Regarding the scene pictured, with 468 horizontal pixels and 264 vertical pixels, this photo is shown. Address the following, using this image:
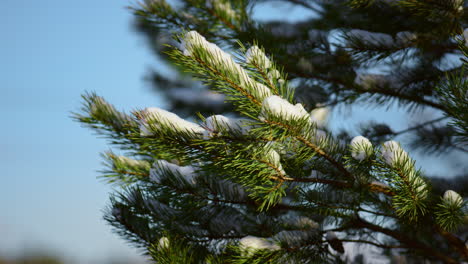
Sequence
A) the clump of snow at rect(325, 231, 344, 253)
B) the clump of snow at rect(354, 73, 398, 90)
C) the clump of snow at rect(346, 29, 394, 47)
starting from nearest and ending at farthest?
1. the clump of snow at rect(325, 231, 344, 253)
2. the clump of snow at rect(346, 29, 394, 47)
3. the clump of snow at rect(354, 73, 398, 90)

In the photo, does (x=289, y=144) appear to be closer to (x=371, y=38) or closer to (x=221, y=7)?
(x=371, y=38)

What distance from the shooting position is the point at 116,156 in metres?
2.15

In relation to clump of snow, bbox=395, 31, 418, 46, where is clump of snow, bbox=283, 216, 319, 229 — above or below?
below

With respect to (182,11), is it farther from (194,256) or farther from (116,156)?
(194,256)

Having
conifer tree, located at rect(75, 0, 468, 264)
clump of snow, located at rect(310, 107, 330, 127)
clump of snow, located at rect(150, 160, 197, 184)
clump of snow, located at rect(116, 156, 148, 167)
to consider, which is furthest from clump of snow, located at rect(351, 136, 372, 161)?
clump of snow, located at rect(116, 156, 148, 167)

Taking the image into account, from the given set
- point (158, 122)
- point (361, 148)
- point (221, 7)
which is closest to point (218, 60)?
point (158, 122)

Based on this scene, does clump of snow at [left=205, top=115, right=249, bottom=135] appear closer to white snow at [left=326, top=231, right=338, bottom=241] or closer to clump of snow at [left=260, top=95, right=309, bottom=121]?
clump of snow at [left=260, top=95, right=309, bottom=121]

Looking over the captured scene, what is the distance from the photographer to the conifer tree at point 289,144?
1.33 meters

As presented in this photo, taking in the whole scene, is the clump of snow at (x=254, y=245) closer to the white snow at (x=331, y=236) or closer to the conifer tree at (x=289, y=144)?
the conifer tree at (x=289, y=144)

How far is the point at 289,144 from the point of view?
1425 mm

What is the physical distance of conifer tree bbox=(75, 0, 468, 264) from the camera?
1.33 m

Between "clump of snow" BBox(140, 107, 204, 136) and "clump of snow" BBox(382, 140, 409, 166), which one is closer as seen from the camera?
"clump of snow" BBox(140, 107, 204, 136)

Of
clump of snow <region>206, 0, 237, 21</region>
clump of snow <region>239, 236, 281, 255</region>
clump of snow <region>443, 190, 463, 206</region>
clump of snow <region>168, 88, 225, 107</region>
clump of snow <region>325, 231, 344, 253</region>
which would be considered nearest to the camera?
clump of snow <region>443, 190, 463, 206</region>

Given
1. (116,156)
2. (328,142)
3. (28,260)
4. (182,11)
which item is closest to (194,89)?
(182,11)
